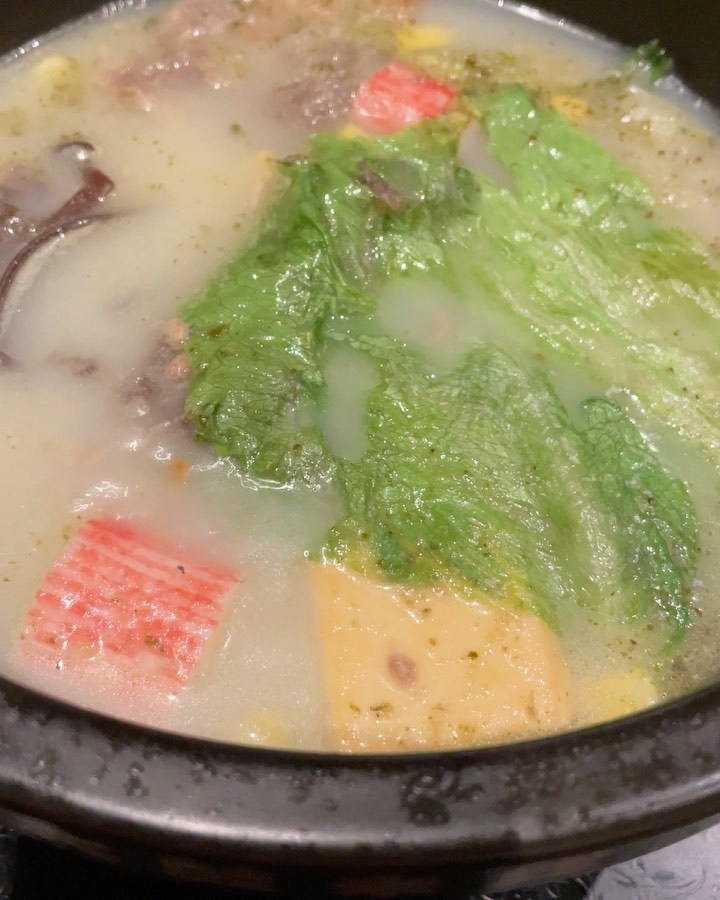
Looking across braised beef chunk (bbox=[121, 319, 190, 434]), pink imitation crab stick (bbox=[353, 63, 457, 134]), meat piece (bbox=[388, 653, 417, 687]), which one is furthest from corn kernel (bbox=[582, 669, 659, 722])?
pink imitation crab stick (bbox=[353, 63, 457, 134])

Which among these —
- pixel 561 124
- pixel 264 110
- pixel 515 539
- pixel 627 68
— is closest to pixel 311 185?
pixel 264 110

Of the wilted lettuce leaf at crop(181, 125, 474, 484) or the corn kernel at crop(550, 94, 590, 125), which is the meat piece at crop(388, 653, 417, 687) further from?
the corn kernel at crop(550, 94, 590, 125)

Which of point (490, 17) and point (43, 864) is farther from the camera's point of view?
point (490, 17)

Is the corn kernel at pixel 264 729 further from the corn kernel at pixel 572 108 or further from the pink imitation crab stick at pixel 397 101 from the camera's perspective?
the corn kernel at pixel 572 108

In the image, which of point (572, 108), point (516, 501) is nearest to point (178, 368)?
point (516, 501)

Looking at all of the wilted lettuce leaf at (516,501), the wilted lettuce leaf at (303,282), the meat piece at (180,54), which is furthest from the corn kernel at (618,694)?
the meat piece at (180,54)

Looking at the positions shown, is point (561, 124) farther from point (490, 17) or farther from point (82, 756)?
point (82, 756)
